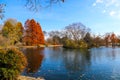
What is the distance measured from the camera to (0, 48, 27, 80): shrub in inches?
378

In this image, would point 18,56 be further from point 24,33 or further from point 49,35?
point 49,35

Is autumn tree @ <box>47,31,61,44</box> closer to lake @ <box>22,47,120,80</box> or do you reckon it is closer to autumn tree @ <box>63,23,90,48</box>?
autumn tree @ <box>63,23,90,48</box>

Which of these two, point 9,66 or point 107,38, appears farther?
point 107,38

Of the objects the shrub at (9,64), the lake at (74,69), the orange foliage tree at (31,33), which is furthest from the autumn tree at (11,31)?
the shrub at (9,64)

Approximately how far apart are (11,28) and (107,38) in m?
61.2

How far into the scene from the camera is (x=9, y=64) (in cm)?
972

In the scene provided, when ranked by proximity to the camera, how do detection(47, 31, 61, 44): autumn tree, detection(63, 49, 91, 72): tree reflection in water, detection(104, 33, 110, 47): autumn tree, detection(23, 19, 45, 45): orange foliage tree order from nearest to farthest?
detection(63, 49, 91, 72): tree reflection in water
detection(23, 19, 45, 45): orange foliage tree
detection(47, 31, 61, 44): autumn tree
detection(104, 33, 110, 47): autumn tree

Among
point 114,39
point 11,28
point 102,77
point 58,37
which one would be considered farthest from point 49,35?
point 102,77

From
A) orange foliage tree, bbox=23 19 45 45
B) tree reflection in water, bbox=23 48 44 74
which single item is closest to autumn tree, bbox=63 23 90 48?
orange foliage tree, bbox=23 19 45 45

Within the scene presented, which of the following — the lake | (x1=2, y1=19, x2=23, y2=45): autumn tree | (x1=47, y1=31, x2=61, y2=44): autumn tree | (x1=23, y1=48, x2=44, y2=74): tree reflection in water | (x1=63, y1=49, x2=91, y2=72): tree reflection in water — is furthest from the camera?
(x1=47, y1=31, x2=61, y2=44): autumn tree

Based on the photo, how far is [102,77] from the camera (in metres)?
14.9

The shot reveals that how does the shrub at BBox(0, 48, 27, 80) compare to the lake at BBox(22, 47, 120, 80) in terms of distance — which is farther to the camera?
the lake at BBox(22, 47, 120, 80)

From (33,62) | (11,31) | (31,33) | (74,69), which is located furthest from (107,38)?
(74,69)

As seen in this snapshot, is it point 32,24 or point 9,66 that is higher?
point 32,24
